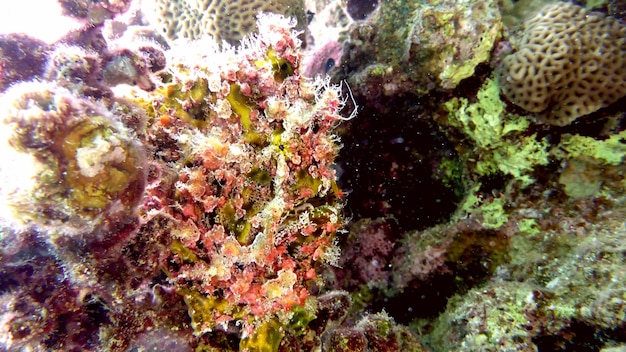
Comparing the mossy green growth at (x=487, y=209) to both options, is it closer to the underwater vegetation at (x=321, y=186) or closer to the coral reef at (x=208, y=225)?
the underwater vegetation at (x=321, y=186)

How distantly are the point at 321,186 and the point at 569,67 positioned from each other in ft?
7.62

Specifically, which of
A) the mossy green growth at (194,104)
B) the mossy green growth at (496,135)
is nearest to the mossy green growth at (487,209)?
the mossy green growth at (496,135)

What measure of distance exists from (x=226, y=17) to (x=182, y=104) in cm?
251

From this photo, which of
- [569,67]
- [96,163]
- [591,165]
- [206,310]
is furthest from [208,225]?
[591,165]

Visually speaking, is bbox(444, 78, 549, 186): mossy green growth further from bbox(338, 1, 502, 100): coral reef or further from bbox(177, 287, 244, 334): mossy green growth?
Result: bbox(177, 287, 244, 334): mossy green growth

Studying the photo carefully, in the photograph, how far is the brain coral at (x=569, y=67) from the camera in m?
2.82

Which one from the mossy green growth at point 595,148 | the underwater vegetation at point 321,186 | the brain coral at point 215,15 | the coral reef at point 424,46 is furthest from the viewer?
the brain coral at point 215,15

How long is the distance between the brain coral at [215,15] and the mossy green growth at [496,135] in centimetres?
242

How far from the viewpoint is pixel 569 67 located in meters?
2.86

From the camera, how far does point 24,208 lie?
169 centimetres

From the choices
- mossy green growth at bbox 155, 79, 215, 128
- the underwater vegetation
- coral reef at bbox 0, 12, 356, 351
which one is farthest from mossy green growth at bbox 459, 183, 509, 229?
mossy green growth at bbox 155, 79, 215, 128

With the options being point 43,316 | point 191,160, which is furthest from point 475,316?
point 43,316

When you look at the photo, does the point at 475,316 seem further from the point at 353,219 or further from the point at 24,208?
the point at 24,208

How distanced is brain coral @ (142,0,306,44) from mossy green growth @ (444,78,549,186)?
242cm
